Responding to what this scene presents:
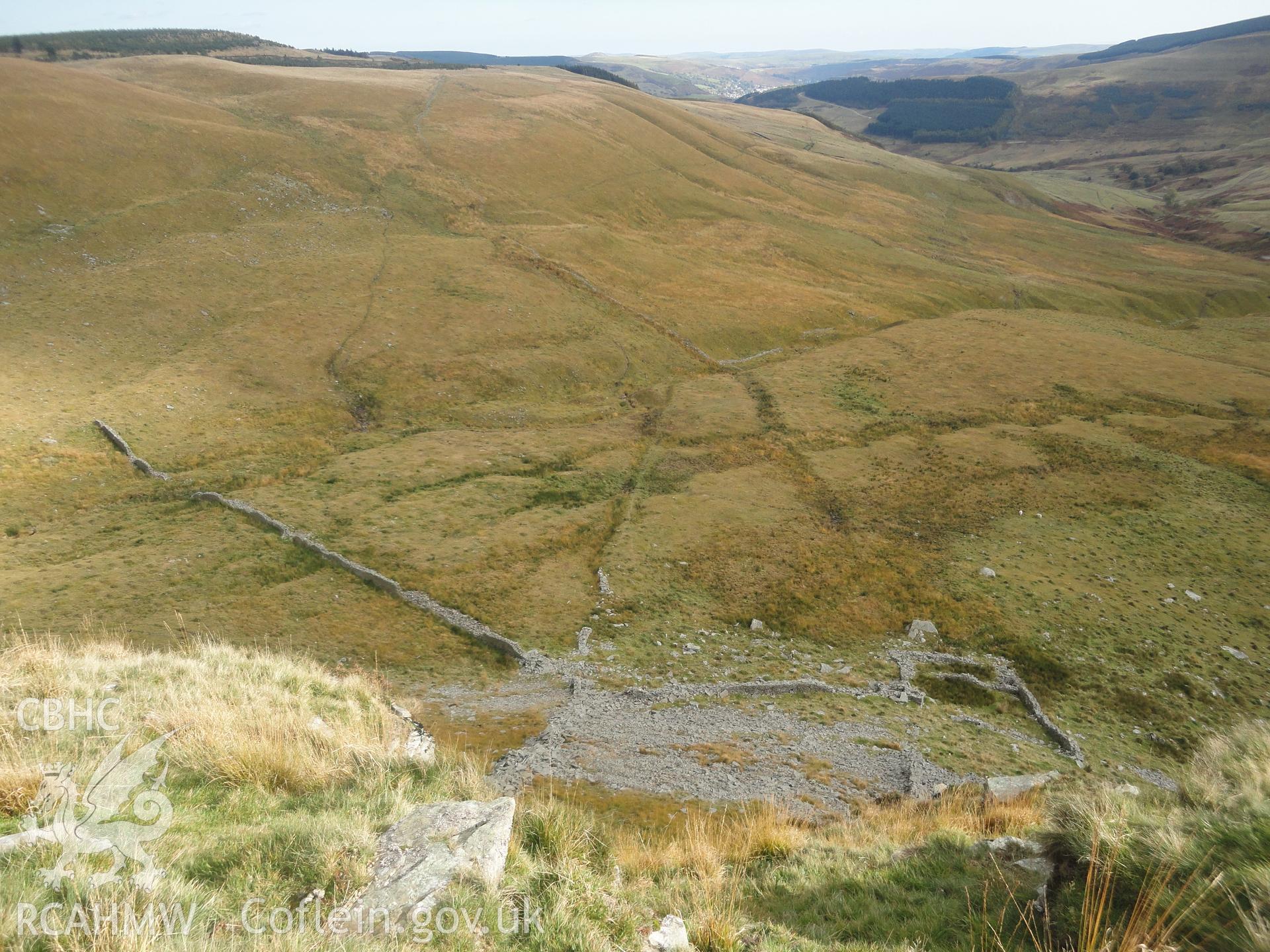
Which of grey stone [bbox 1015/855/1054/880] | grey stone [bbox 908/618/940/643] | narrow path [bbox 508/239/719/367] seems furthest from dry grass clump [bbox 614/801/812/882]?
narrow path [bbox 508/239/719/367]

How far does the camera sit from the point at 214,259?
75438mm

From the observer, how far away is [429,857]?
9.09 m

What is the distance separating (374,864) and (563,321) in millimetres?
78079

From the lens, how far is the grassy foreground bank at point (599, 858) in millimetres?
7613

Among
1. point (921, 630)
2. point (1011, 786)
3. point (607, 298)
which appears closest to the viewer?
point (1011, 786)

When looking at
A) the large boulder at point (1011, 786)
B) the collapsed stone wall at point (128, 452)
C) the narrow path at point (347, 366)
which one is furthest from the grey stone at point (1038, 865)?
the narrow path at point (347, 366)

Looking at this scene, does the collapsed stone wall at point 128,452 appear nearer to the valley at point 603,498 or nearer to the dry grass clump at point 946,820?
the valley at point 603,498

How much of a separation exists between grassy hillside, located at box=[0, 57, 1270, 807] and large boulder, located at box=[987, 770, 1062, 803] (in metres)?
4.85

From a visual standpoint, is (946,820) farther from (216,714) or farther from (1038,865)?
(216,714)

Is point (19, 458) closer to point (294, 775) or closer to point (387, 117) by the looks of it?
point (294, 775)

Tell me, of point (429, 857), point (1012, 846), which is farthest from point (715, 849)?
point (429, 857)

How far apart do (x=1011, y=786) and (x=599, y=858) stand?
51.8 feet

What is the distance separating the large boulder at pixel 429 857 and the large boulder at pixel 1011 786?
48.0ft

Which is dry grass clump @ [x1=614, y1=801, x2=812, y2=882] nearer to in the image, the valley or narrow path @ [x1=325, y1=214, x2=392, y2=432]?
the valley
